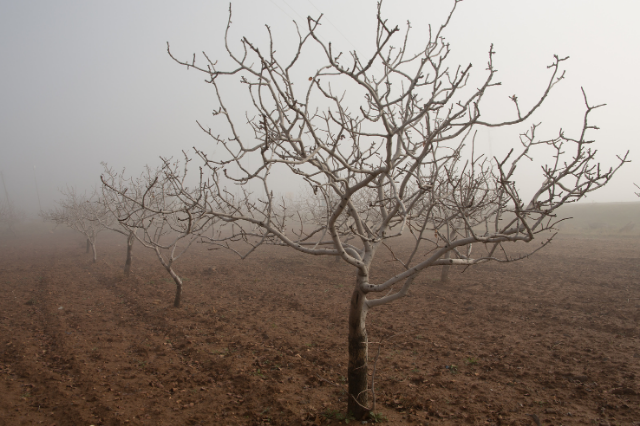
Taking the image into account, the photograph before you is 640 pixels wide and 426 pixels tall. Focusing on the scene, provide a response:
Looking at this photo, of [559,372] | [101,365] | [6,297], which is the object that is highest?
[6,297]

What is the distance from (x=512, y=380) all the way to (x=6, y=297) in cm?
1375

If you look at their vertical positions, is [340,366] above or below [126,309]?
below

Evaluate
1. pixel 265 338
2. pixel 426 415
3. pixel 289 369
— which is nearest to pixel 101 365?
pixel 265 338

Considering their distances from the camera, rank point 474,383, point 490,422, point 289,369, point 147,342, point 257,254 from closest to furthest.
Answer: point 490,422, point 474,383, point 289,369, point 147,342, point 257,254

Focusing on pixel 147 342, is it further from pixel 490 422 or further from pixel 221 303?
Result: pixel 490 422

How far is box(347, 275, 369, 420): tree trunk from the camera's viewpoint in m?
3.64

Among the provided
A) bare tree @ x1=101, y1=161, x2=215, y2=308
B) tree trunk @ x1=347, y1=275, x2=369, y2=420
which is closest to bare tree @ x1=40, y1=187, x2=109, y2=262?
bare tree @ x1=101, y1=161, x2=215, y2=308

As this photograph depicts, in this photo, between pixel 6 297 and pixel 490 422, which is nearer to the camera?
pixel 490 422

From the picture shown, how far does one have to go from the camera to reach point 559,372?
15.8 ft

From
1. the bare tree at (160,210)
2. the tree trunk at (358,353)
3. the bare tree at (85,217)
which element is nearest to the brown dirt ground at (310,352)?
the tree trunk at (358,353)

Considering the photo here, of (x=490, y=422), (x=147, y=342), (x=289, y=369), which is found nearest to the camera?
(x=490, y=422)

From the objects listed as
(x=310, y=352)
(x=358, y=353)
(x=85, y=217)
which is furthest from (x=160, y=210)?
(x=85, y=217)

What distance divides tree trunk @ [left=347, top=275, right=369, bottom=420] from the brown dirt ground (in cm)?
47

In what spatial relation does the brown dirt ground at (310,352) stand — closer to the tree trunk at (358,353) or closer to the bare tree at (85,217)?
the tree trunk at (358,353)
